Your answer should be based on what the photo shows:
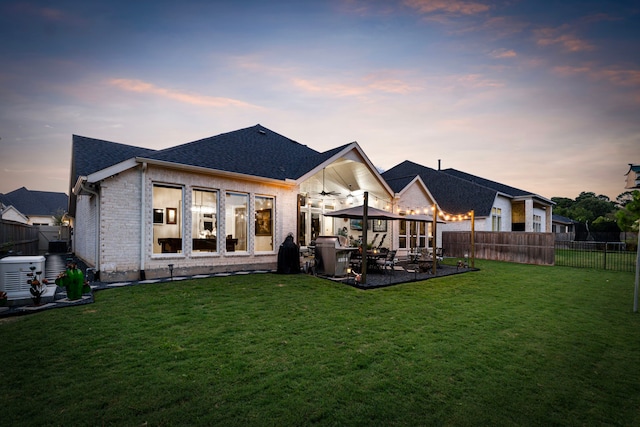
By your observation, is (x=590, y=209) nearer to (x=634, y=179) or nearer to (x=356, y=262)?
(x=634, y=179)

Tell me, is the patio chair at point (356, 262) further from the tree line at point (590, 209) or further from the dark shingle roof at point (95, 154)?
the tree line at point (590, 209)

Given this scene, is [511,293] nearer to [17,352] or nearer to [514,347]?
[514,347]

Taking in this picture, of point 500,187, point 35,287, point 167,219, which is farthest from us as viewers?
point 500,187

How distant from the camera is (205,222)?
10.3 meters

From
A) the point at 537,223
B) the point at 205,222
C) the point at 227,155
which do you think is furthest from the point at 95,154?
the point at 537,223

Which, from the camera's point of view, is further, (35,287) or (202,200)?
(202,200)

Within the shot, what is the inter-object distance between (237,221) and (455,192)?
2028 cm

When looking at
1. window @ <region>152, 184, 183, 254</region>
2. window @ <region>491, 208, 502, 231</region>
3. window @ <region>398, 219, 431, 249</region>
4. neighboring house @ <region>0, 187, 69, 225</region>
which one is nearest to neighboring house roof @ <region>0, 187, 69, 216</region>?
neighboring house @ <region>0, 187, 69, 225</region>

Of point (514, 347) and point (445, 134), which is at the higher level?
point (445, 134)

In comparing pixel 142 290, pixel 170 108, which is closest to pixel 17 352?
pixel 142 290

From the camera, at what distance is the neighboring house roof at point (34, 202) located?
39781 millimetres

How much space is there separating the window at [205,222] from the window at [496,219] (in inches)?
846

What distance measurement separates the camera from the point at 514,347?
417 centimetres

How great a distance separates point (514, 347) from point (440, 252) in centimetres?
A: 1119
